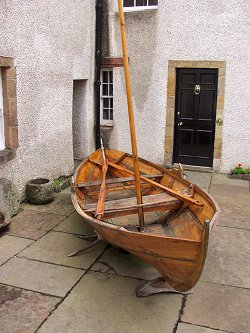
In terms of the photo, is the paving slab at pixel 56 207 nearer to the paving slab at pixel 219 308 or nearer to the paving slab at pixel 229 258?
the paving slab at pixel 229 258

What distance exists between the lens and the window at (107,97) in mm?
10919

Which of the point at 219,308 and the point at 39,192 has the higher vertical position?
the point at 39,192

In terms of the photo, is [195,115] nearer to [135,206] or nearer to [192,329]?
[135,206]

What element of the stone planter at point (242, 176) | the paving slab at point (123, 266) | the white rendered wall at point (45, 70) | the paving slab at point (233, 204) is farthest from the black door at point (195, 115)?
the paving slab at point (123, 266)

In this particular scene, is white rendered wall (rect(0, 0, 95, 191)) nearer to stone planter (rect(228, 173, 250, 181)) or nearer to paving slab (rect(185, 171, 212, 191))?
paving slab (rect(185, 171, 212, 191))

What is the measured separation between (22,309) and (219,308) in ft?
7.32

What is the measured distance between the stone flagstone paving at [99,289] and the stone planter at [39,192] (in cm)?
87

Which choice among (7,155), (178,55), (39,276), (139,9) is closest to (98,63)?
(139,9)

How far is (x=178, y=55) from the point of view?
983 cm

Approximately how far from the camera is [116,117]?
10.7 m

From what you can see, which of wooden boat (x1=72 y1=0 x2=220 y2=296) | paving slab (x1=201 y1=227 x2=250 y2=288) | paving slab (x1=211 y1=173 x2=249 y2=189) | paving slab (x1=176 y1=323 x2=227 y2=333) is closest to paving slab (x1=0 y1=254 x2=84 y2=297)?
wooden boat (x1=72 y1=0 x2=220 y2=296)

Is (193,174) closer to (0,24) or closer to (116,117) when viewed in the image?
(116,117)

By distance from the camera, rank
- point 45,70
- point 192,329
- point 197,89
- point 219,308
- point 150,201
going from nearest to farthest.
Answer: point 192,329
point 219,308
point 150,201
point 45,70
point 197,89

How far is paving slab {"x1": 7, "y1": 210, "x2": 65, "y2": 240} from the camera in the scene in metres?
6.16
